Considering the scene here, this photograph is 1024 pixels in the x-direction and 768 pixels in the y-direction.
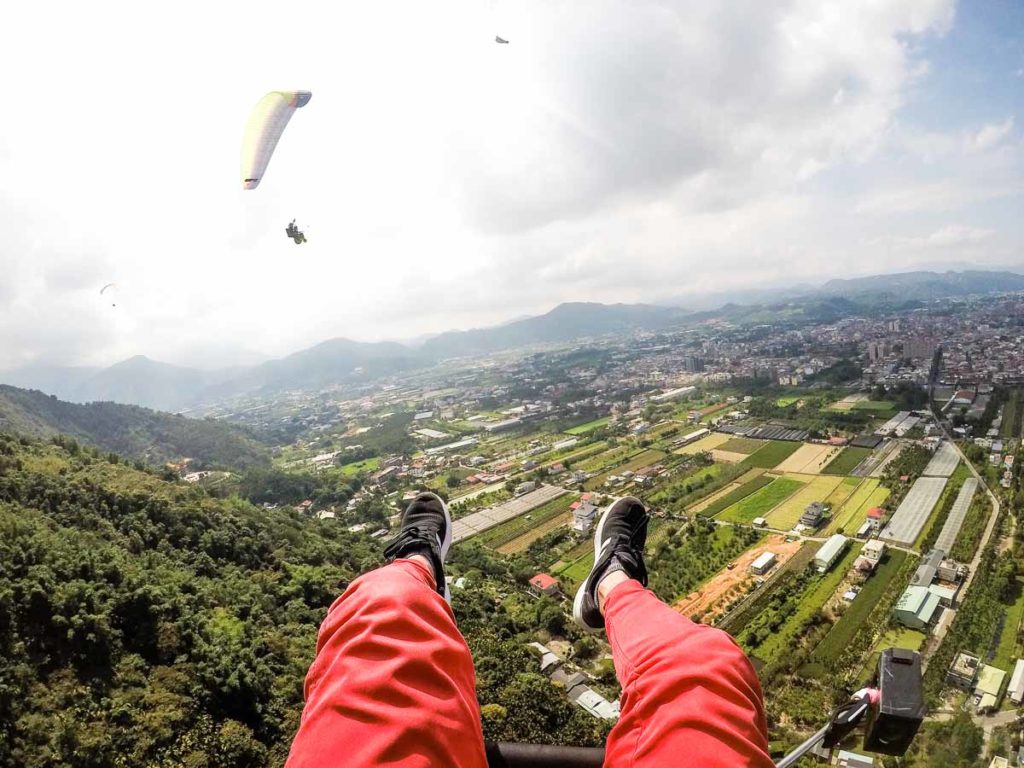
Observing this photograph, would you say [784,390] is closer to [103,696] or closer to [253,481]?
[253,481]

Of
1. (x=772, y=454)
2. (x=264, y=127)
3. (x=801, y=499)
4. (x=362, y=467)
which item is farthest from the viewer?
(x=362, y=467)

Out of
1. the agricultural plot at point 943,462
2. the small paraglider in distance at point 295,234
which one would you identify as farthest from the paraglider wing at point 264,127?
the agricultural plot at point 943,462

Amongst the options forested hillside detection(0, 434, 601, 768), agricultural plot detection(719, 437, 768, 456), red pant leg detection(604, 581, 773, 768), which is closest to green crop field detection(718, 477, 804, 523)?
agricultural plot detection(719, 437, 768, 456)

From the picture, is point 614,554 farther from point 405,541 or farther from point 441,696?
point 441,696

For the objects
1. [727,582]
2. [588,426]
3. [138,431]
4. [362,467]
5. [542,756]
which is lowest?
[362,467]

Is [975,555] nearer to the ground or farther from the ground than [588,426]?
farther from the ground

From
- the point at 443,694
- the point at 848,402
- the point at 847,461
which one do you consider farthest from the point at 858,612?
the point at 848,402

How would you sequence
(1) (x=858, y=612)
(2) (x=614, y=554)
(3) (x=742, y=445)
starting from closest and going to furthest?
(2) (x=614, y=554) → (1) (x=858, y=612) → (3) (x=742, y=445)

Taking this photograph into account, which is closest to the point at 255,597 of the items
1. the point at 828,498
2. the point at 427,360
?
the point at 828,498

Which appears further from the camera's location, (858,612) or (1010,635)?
(858,612)
